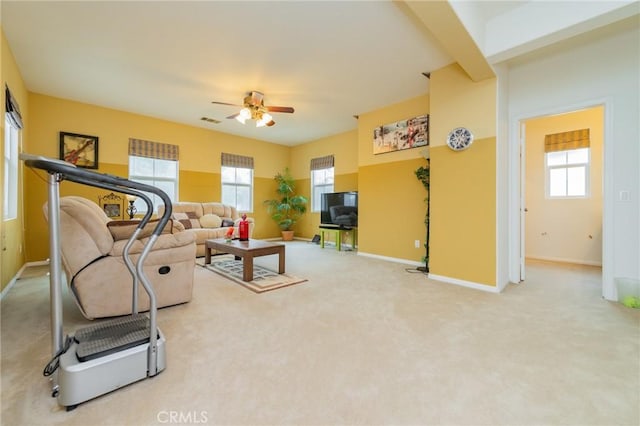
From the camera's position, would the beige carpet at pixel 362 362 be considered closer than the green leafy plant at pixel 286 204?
Yes

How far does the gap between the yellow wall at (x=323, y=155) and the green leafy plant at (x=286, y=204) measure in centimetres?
20

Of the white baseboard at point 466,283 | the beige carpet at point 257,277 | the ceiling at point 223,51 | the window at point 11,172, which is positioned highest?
the ceiling at point 223,51

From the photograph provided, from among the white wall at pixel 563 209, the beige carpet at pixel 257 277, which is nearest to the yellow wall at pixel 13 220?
the beige carpet at pixel 257 277

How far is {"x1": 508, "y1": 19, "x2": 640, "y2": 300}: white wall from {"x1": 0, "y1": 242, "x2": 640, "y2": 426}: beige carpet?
55cm

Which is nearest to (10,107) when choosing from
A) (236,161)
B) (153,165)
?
(153,165)

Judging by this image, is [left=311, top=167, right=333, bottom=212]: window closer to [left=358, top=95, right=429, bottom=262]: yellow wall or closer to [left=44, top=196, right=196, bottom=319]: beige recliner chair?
[left=358, top=95, right=429, bottom=262]: yellow wall

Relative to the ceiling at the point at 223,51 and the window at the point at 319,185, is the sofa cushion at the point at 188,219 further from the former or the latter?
the window at the point at 319,185

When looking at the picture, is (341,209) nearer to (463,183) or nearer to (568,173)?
(463,183)

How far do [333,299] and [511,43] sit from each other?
311 cm

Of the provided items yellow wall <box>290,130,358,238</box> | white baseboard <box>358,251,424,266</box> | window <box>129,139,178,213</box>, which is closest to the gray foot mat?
white baseboard <box>358,251,424,266</box>

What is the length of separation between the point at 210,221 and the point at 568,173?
6.58 meters

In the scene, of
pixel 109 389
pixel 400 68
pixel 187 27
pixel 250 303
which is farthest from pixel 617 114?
pixel 109 389

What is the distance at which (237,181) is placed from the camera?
690cm

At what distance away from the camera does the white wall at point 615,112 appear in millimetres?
2635
